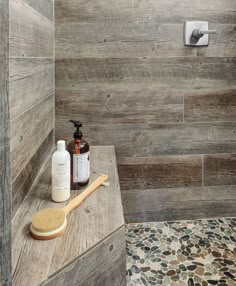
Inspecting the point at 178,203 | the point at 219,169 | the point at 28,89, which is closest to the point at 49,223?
the point at 28,89

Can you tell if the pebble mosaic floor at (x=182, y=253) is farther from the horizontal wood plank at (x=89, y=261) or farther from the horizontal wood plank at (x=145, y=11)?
the horizontal wood plank at (x=145, y=11)

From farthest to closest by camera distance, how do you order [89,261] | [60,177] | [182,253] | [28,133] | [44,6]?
[182,253] → [44,6] → [28,133] → [60,177] → [89,261]

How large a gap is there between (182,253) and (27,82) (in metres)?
1.16

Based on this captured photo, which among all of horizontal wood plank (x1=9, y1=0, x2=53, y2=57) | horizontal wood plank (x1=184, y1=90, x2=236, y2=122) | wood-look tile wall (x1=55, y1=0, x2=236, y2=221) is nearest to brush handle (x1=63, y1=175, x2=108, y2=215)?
horizontal wood plank (x1=9, y1=0, x2=53, y2=57)

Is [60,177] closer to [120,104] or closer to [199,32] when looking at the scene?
[120,104]

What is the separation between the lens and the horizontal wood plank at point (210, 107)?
1.69m

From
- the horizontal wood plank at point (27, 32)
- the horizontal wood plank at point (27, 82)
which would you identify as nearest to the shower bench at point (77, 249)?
the horizontal wood plank at point (27, 82)

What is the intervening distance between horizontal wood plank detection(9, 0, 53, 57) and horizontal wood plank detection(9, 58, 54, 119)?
0.03 meters

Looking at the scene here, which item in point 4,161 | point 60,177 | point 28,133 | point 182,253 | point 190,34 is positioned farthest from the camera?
point 190,34

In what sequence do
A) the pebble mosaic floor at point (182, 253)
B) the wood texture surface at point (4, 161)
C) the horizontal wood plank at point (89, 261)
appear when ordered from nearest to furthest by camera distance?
the wood texture surface at point (4, 161) < the horizontal wood plank at point (89, 261) < the pebble mosaic floor at point (182, 253)

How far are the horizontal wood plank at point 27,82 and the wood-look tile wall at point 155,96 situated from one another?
293 mm

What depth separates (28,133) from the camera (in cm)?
102

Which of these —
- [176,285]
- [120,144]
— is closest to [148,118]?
[120,144]

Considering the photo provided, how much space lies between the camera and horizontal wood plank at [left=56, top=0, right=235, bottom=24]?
1.54 meters
